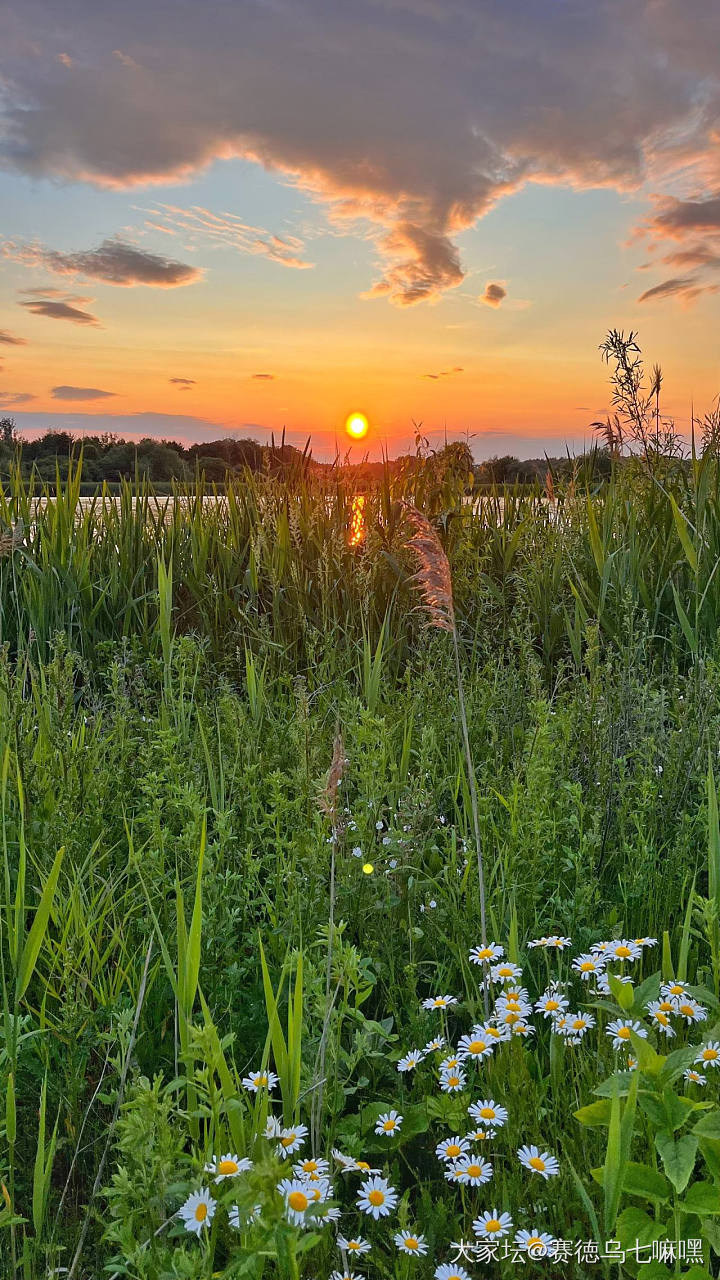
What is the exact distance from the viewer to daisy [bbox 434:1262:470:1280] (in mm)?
1392

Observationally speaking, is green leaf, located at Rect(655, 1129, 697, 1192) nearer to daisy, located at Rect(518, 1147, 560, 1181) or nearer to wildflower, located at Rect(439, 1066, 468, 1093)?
daisy, located at Rect(518, 1147, 560, 1181)

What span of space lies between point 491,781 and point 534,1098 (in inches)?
55.6

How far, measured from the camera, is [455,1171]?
1591 millimetres

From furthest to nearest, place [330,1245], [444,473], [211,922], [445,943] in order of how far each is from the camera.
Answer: [444,473] → [445,943] → [211,922] → [330,1245]

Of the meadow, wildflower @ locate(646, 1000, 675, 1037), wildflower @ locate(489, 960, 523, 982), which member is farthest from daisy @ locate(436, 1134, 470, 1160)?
wildflower @ locate(646, 1000, 675, 1037)

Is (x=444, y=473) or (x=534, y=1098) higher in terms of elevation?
(x=444, y=473)

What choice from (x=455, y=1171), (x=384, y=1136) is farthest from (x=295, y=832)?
(x=455, y=1171)

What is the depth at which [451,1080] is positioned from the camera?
1.76 m

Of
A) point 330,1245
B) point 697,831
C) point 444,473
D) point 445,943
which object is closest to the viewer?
point 330,1245

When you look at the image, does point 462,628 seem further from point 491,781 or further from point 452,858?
point 452,858

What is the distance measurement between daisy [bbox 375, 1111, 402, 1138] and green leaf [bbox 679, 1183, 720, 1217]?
558 millimetres

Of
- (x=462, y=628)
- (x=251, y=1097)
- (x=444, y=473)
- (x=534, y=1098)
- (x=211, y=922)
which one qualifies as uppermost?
(x=444, y=473)

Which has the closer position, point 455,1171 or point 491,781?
point 455,1171

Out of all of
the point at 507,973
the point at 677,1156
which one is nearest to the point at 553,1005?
the point at 507,973
